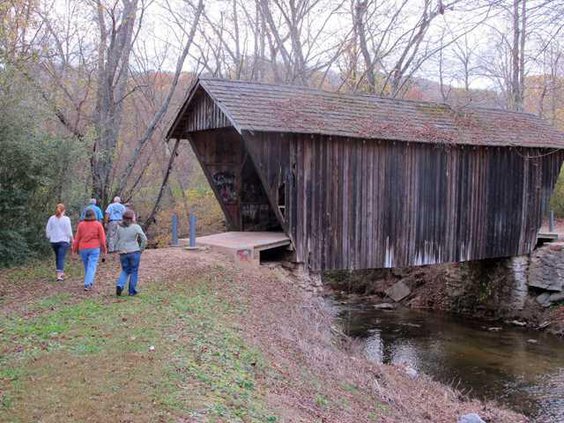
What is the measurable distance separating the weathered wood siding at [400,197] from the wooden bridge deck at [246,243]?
1.85 ft

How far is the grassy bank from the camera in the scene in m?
5.67

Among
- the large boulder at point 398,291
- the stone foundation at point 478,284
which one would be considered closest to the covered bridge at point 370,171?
the stone foundation at point 478,284

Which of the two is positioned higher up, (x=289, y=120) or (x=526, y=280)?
(x=289, y=120)

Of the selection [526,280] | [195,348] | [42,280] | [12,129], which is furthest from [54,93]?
[526,280]

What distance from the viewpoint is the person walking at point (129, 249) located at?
988 cm

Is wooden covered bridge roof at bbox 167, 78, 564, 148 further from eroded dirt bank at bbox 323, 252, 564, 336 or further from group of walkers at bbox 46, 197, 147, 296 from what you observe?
eroded dirt bank at bbox 323, 252, 564, 336

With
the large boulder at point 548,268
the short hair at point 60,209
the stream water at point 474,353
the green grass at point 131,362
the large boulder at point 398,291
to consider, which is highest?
the short hair at point 60,209

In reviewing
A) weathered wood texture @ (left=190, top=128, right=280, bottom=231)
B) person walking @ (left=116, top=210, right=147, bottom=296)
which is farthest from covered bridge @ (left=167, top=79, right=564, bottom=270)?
person walking @ (left=116, top=210, right=147, bottom=296)

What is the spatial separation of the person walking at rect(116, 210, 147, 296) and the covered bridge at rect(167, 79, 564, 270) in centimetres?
355

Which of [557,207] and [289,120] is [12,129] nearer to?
[289,120]

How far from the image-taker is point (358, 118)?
14.8m

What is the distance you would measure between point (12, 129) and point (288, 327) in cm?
784

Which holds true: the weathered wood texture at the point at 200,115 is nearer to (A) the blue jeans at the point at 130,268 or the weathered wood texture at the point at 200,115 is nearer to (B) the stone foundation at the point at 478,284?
(A) the blue jeans at the point at 130,268

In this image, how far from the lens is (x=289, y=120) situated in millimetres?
13328
